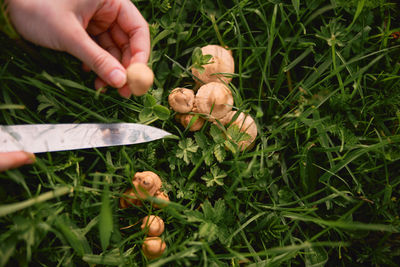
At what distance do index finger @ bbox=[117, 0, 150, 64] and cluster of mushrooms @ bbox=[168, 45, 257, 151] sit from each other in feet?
1.19

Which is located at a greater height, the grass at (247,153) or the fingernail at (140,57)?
the fingernail at (140,57)

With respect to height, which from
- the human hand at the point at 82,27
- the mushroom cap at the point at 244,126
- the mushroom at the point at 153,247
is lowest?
the mushroom at the point at 153,247

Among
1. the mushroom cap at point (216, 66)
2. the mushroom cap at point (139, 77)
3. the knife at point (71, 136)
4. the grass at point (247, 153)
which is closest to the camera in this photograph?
the mushroom cap at point (139, 77)

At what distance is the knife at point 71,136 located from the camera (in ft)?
6.07

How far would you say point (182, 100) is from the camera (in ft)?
6.72

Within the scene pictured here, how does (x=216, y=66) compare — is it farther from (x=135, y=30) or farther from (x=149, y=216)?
(x=149, y=216)

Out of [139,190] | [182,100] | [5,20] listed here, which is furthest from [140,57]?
[139,190]

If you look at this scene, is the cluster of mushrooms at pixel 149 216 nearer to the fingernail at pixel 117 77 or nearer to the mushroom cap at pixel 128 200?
the mushroom cap at pixel 128 200

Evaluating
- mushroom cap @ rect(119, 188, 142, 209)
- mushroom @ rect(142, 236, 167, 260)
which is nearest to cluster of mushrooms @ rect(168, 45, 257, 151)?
mushroom cap @ rect(119, 188, 142, 209)

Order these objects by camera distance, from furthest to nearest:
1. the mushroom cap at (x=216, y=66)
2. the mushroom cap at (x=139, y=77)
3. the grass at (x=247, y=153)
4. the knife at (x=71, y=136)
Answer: the mushroom cap at (x=216, y=66), the grass at (x=247, y=153), the knife at (x=71, y=136), the mushroom cap at (x=139, y=77)

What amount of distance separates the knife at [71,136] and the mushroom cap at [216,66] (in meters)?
0.51

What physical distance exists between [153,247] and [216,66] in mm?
1337

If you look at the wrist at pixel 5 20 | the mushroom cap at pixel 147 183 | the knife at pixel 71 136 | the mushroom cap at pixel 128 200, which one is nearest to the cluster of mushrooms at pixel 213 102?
the knife at pixel 71 136

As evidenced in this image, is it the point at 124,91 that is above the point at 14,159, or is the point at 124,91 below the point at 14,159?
above
